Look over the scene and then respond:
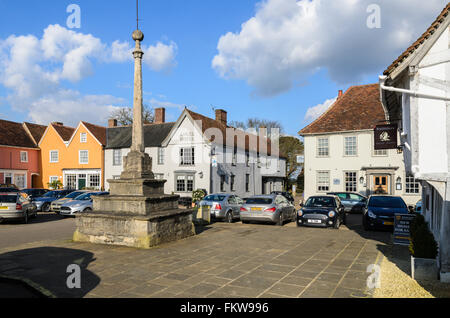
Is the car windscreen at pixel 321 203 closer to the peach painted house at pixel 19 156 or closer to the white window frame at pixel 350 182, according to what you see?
the white window frame at pixel 350 182

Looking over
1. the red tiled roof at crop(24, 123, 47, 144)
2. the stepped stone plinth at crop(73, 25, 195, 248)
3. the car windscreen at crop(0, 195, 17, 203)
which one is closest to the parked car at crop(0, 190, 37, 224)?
the car windscreen at crop(0, 195, 17, 203)

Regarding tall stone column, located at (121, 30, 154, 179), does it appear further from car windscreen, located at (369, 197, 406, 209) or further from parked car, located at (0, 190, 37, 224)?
car windscreen, located at (369, 197, 406, 209)

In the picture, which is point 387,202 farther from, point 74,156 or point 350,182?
point 74,156

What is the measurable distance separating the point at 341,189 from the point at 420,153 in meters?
21.4

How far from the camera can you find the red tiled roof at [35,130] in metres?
42.9

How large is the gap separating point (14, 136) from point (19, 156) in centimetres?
281

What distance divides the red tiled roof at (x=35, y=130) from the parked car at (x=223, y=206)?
34282mm

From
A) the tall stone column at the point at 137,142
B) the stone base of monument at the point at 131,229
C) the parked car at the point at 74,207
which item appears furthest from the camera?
the parked car at the point at 74,207

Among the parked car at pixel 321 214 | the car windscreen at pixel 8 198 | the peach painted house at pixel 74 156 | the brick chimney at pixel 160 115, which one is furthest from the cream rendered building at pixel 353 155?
the peach painted house at pixel 74 156

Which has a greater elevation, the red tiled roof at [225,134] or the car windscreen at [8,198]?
the red tiled roof at [225,134]

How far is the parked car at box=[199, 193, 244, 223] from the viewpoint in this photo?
55.9 ft

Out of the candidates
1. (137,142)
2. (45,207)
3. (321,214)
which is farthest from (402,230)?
(45,207)

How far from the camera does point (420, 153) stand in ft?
23.6

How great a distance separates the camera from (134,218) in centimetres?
980
